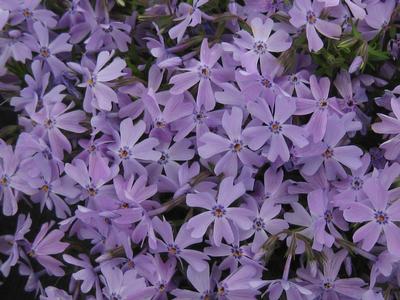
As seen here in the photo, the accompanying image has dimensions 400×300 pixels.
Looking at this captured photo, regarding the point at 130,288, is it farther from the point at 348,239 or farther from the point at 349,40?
the point at 349,40

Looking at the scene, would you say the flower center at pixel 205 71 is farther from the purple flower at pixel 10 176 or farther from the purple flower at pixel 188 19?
the purple flower at pixel 10 176

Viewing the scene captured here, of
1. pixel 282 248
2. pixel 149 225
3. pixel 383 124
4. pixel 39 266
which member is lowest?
pixel 39 266

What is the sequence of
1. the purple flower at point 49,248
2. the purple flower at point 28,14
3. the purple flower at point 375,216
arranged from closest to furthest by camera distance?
the purple flower at point 375,216
the purple flower at point 49,248
the purple flower at point 28,14

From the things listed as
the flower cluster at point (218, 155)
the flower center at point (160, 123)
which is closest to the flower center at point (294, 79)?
the flower cluster at point (218, 155)

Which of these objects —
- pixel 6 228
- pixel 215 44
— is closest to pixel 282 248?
pixel 215 44

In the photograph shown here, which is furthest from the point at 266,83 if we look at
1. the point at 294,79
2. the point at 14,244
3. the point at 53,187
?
the point at 14,244

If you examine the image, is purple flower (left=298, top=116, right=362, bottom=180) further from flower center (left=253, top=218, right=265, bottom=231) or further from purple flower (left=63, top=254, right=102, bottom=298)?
purple flower (left=63, top=254, right=102, bottom=298)

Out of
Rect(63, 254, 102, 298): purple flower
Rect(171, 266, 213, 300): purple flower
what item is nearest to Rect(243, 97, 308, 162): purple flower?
Rect(171, 266, 213, 300): purple flower
